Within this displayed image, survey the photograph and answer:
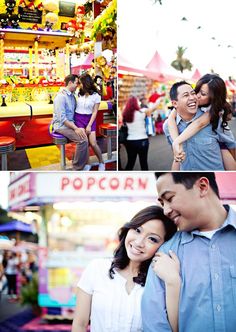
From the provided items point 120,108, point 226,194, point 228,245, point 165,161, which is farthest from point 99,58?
point 228,245

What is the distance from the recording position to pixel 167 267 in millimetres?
2645

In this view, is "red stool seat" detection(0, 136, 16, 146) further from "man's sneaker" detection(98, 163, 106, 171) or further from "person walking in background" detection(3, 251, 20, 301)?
"person walking in background" detection(3, 251, 20, 301)

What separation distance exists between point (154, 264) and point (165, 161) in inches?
23.0

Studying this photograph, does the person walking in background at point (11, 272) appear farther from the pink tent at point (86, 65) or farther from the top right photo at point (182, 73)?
the pink tent at point (86, 65)

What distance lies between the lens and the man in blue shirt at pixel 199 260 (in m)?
2.59

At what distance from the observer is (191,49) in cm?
282

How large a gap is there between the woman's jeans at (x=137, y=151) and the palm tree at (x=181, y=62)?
1.45 ft

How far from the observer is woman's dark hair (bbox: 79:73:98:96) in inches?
113

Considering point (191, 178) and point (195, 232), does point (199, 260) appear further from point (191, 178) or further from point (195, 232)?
point (191, 178)

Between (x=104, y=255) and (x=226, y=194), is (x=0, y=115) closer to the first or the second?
(x=104, y=255)

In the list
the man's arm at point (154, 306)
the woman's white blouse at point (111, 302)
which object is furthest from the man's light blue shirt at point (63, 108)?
the man's arm at point (154, 306)

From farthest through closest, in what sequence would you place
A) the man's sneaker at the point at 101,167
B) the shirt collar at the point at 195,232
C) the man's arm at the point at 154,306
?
the man's sneaker at the point at 101,167, the shirt collar at the point at 195,232, the man's arm at the point at 154,306

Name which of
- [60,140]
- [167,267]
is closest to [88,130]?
[60,140]

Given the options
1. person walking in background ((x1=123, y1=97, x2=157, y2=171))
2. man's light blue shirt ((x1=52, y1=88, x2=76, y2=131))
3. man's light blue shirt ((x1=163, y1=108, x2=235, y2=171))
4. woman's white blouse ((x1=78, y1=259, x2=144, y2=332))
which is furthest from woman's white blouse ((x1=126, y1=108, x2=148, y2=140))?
woman's white blouse ((x1=78, y1=259, x2=144, y2=332))
